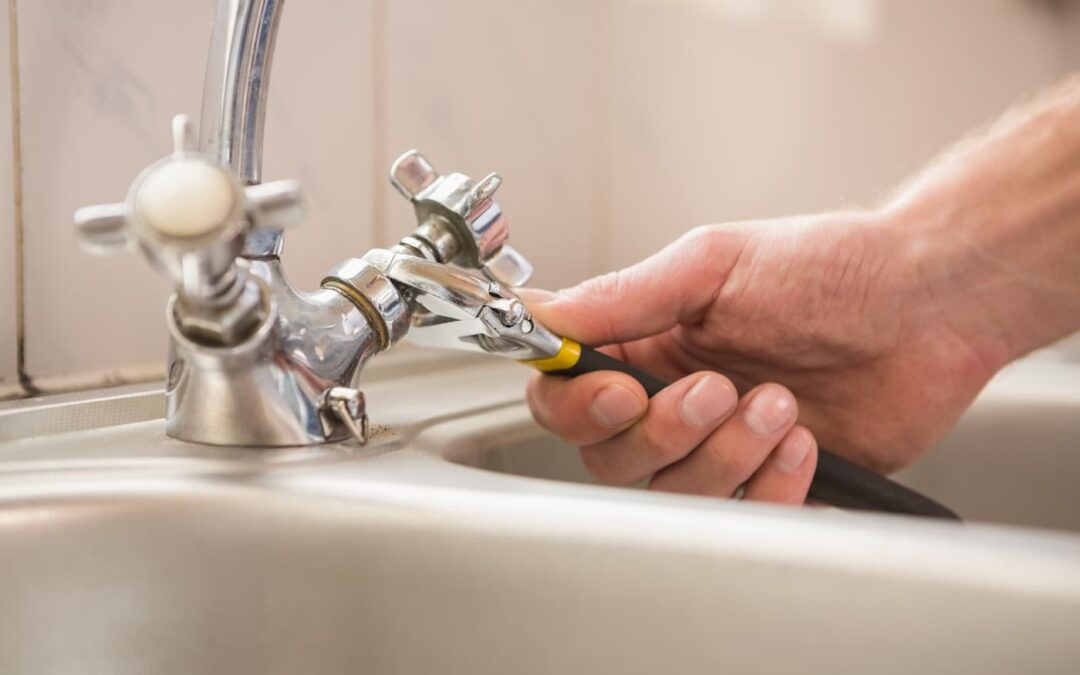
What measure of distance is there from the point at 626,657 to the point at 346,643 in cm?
8

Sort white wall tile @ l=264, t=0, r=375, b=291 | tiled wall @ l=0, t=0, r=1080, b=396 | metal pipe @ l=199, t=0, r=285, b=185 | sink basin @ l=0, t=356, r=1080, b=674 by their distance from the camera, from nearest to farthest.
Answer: sink basin @ l=0, t=356, r=1080, b=674, metal pipe @ l=199, t=0, r=285, b=185, tiled wall @ l=0, t=0, r=1080, b=396, white wall tile @ l=264, t=0, r=375, b=291

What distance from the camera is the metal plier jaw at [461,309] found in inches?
13.8

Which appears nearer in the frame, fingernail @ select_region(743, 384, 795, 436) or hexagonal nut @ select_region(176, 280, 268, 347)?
hexagonal nut @ select_region(176, 280, 268, 347)

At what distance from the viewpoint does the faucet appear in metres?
0.30

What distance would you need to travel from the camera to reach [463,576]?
258mm

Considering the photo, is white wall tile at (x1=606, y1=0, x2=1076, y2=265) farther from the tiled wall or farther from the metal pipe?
the metal pipe

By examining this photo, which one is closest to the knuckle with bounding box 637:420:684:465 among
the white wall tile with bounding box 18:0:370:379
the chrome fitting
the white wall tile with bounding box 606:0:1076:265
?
the chrome fitting

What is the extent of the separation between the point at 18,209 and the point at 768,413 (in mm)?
340

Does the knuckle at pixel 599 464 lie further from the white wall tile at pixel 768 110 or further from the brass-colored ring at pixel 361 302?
the white wall tile at pixel 768 110

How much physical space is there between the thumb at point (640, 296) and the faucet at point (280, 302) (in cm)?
5

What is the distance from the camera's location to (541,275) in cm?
80

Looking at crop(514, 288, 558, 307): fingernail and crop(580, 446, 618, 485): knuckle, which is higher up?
crop(514, 288, 558, 307): fingernail

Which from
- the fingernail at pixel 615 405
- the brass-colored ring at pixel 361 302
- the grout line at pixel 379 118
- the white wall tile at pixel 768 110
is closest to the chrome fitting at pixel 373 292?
the brass-colored ring at pixel 361 302

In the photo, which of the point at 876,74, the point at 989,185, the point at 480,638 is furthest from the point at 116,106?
the point at 876,74
